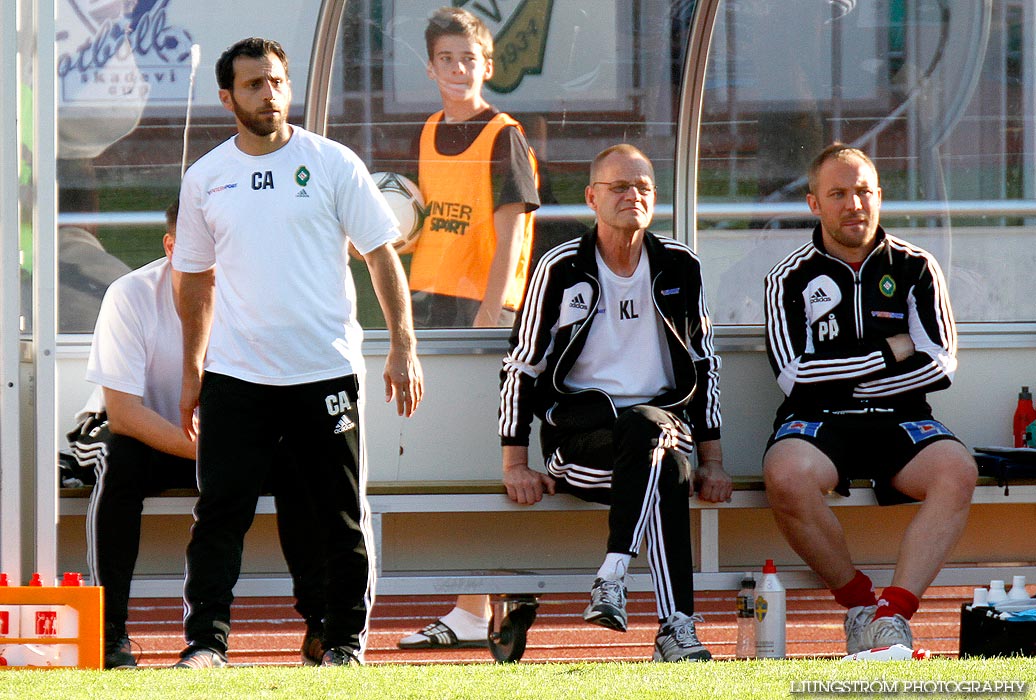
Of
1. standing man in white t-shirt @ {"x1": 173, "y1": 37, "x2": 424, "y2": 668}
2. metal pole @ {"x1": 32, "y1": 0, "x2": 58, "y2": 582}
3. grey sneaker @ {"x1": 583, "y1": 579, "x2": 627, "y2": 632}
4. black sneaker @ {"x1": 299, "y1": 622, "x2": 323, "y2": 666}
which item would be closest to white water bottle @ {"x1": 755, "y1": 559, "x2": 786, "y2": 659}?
grey sneaker @ {"x1": 583, "y1": 579, "x2": 627, "y2": 632}

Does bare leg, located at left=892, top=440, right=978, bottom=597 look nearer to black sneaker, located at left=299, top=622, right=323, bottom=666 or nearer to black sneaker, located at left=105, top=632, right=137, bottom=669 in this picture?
black sneaker, located at left=299, top=622, right=323, bottom=666

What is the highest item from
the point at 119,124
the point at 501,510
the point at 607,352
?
the point at 119,124

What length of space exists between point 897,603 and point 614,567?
88 centimetres

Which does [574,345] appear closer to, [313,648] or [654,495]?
[654,495]

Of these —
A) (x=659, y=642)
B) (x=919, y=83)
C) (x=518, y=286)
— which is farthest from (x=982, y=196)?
(x=659, y=642)

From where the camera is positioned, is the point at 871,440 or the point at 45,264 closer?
the point at 45,264

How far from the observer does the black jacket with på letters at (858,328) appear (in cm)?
457

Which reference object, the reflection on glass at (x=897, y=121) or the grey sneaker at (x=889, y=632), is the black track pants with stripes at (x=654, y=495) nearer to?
the grey sneaker at (x=889, y=632)

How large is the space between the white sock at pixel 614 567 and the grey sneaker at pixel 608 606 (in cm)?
1

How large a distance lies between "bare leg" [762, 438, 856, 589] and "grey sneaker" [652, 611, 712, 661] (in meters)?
0.54

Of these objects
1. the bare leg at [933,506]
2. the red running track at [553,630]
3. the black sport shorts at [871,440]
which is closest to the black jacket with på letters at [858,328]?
the black sport shorts at [871,440]

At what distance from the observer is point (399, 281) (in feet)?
12.8

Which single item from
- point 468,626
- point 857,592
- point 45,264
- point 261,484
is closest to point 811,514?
point 857,592

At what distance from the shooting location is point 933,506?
4.25 meters
